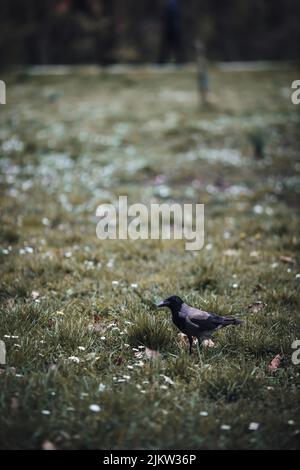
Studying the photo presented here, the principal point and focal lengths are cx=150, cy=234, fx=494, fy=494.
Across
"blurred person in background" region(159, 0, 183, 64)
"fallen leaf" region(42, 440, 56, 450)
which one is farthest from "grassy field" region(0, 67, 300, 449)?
"blurred person in background" region(159, 0, 183, 64)

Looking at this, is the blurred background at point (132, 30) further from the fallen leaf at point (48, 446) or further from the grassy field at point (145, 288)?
the fallen leaf at point (48, 446)

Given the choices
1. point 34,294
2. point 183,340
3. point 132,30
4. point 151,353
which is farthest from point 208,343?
point 132,30

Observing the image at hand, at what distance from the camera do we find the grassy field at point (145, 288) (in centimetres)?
331

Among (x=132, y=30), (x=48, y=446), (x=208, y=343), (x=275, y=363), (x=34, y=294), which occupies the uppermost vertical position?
(x=132, y=30)

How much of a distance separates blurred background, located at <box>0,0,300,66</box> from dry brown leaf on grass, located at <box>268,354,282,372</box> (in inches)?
901

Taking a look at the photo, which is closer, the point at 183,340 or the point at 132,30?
the point at 183,340

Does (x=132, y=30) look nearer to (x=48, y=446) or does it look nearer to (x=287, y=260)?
(x=287, y=260)

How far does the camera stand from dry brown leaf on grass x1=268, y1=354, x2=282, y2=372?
3.99 m

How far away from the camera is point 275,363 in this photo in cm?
405

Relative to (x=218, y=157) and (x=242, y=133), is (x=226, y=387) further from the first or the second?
(x=242, y=133)

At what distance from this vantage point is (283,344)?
4254 millimetres

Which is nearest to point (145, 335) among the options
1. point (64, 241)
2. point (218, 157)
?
point (64, 241)

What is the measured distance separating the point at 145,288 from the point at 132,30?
25.9m

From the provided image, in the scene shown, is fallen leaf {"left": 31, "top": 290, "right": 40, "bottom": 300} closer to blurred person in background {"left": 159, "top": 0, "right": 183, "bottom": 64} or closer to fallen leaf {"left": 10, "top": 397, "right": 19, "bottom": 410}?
fallen leaf {"left": 10, "top": 397, "right": 19, "bottom": 410}
